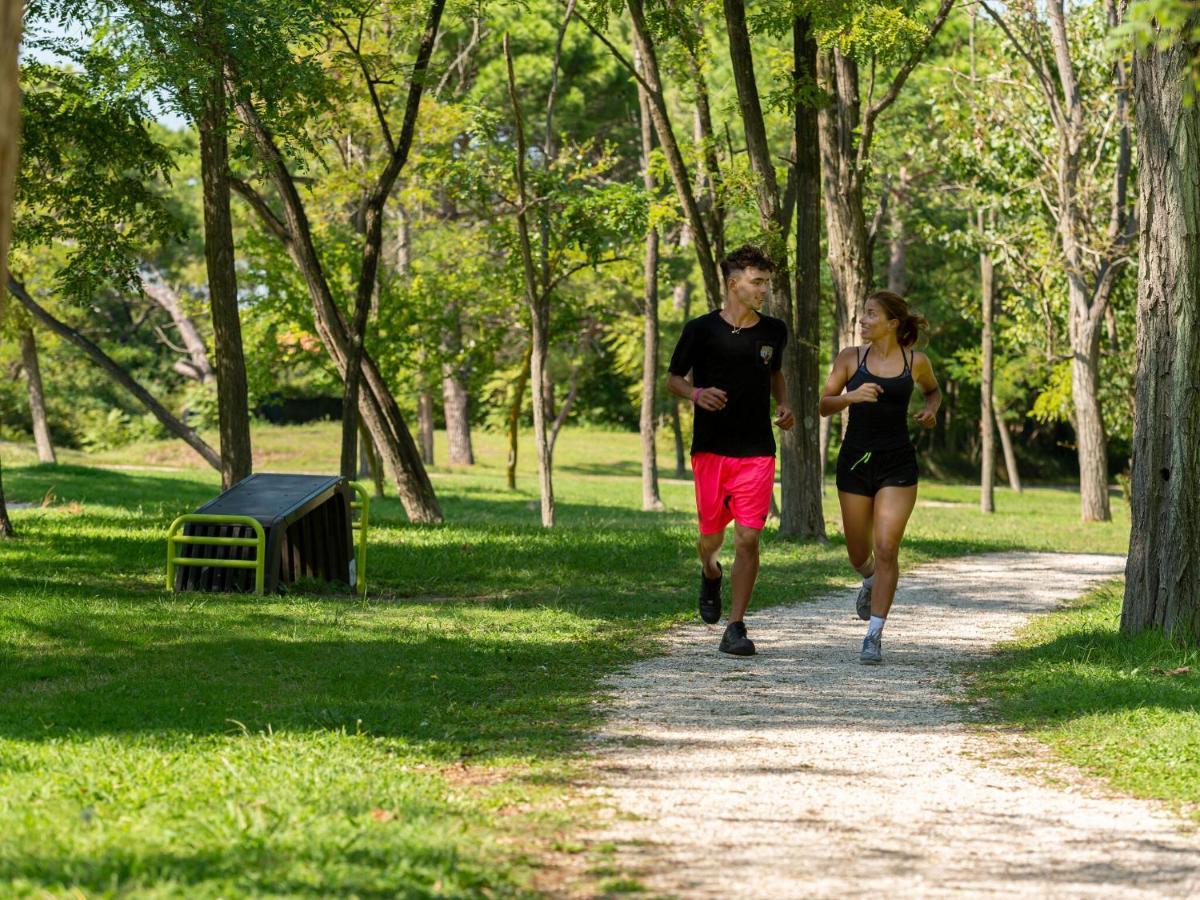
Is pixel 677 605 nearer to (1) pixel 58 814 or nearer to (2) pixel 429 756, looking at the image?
(2) pixel 429 756

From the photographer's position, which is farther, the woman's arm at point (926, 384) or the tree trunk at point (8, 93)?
the woman's arm at point (926, 384)

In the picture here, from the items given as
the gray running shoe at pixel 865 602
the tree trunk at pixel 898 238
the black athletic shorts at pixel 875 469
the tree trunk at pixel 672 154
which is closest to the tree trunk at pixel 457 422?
the tree trunk at pixel 898 238

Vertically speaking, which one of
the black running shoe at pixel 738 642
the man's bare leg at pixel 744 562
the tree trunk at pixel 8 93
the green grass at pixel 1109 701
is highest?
the tree trunk at pixel 8 93

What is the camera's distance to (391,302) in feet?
94.8

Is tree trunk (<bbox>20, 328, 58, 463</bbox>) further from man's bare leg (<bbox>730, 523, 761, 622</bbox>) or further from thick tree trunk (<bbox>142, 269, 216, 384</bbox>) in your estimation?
man's bare leg (<bbox>730, 523, 761, 622</bbox>)

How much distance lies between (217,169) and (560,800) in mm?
12433

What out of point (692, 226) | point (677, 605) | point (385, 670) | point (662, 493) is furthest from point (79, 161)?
point (662, 493)

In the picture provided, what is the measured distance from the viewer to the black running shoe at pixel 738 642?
9406 mm

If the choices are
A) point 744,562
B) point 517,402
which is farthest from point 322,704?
point 517,402

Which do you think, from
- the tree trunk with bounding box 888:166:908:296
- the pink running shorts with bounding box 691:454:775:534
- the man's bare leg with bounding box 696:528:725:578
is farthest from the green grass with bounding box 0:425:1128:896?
the tree trunk with bounding box 888:166:908:296

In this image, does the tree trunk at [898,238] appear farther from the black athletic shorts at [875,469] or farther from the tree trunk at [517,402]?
the black athletic shorts at [875,469]

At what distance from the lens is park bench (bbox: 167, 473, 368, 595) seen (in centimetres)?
1195

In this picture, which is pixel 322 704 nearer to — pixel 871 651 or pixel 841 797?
pixel 841 797

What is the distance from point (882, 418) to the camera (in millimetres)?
9164
